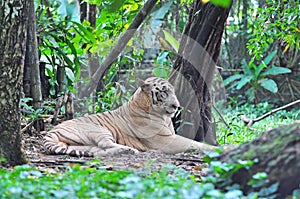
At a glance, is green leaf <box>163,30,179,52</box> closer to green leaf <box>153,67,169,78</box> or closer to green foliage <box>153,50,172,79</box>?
green foliage <box>153,50,172,79</box>

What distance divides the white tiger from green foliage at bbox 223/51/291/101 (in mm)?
7988

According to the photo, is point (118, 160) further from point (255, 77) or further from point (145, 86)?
point (255, 77)

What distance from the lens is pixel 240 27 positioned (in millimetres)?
15523

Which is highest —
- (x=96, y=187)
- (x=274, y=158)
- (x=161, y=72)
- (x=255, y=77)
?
(x=161, y=72)

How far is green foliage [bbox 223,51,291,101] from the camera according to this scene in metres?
14.3

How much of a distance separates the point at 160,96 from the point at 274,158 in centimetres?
358

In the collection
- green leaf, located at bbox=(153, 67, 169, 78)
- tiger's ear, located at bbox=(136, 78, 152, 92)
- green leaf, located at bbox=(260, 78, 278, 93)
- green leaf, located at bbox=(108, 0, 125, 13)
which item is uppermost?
green leaf, located at bbox=(108, 0, 125, 13)

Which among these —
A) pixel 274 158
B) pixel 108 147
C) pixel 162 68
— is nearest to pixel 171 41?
pixel 162 68

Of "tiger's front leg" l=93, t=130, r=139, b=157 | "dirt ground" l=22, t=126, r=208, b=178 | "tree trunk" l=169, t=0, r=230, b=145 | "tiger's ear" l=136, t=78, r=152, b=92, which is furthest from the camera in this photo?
"tree trunk" l=169, t=0, r=230, b=145

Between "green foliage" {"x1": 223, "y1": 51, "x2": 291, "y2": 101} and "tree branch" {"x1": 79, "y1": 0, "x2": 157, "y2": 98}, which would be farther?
"green foliage" {"x1": 223, "y1": 51, "x2": 291, "y2": 101}

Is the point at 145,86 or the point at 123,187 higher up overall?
the point at 145,86

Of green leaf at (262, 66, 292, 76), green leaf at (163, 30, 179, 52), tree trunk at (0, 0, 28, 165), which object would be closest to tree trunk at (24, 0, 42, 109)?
green leaf at (163, 30, 179, 52)

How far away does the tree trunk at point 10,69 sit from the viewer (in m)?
4.06

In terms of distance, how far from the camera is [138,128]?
673 cm
